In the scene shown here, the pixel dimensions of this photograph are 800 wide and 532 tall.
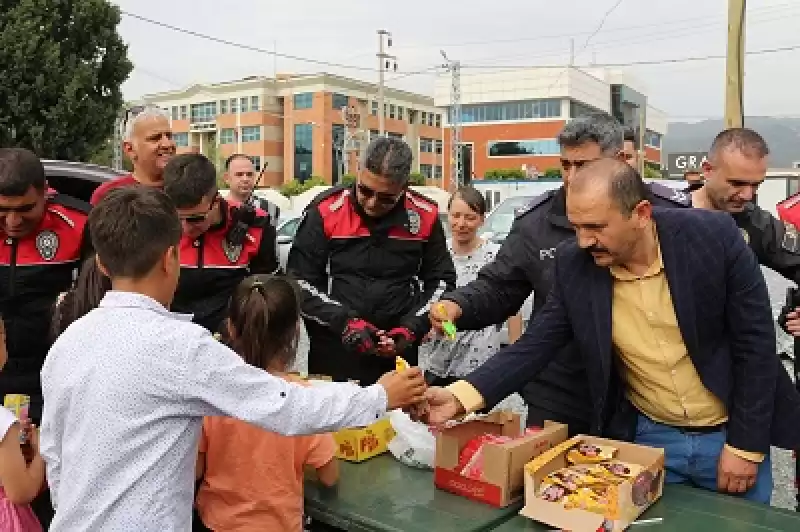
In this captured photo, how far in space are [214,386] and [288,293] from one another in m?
0.62

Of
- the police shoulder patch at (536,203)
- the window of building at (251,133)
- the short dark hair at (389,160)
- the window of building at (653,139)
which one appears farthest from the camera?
the window of building at (653,139)

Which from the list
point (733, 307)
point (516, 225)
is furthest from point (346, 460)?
point (733, 307)

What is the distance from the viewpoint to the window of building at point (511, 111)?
61281 mm

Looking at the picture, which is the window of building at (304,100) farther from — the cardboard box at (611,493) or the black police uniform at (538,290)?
the cardboard box at (611,493)

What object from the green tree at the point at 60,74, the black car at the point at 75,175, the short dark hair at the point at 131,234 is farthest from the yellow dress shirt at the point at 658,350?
the green tree at the point at 60,74

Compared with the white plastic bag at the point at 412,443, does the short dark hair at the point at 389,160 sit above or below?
above

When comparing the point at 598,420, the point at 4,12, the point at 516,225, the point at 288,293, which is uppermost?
the point at 4,12

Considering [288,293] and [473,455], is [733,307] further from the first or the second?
[288,293]

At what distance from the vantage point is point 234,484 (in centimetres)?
205

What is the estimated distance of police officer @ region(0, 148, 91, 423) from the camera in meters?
2.83

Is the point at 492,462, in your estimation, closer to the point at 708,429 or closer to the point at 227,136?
the point at 708,429

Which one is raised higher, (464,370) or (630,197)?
(630,197)

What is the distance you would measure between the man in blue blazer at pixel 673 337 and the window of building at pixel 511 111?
61.0 m

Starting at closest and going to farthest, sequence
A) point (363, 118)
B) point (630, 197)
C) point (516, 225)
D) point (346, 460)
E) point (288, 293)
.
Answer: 1. point (630, 197)
2. point (288, 293)
3. point (346, 460)
4. point (516, 225)
5. point (363, 118)
